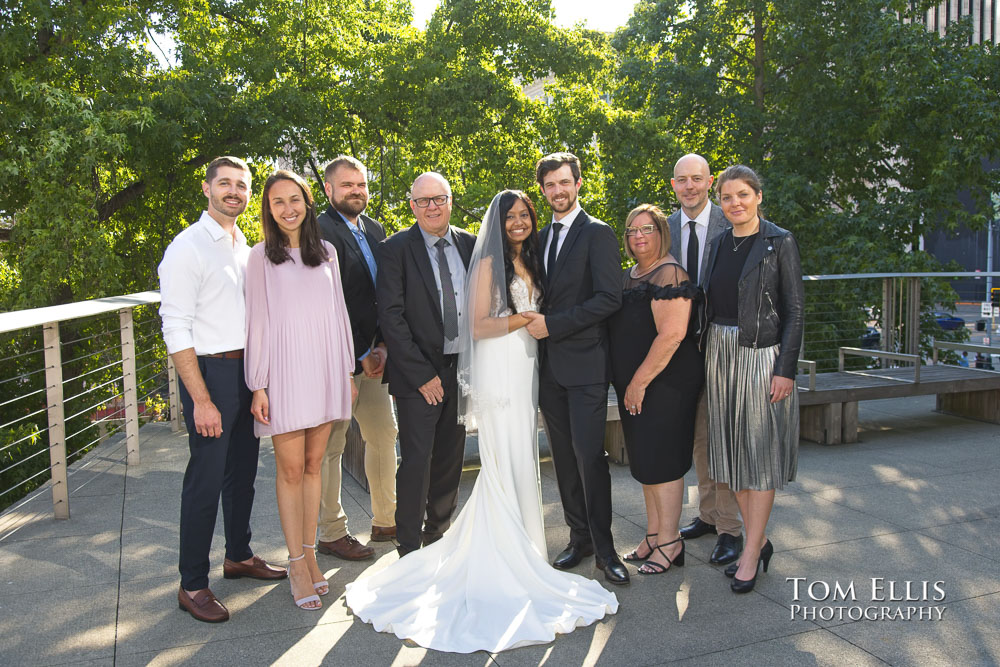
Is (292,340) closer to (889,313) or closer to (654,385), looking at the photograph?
(654,385)

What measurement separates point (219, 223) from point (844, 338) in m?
11.4

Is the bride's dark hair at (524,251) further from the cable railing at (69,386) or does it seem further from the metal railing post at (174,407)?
the metal railing post at (174,407)

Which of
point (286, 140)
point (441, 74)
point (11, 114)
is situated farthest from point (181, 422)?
point (441, 74)

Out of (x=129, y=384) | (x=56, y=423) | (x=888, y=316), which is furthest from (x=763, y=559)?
(x=888, y=316)

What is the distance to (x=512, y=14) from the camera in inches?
547

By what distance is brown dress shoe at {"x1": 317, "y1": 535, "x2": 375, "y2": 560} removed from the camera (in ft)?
13.8

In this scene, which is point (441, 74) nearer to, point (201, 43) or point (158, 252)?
point (201, 43)

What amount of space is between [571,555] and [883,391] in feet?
14.0

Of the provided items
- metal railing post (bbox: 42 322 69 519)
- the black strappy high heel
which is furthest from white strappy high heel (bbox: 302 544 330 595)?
metal railing post (bbox: 42 322 69 519)

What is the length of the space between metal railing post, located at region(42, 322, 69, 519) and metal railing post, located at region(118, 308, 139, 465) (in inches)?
46.4

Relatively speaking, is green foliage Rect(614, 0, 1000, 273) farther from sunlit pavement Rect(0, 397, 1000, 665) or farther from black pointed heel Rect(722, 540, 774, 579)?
black pointed heel Rect(722, 540, 774, 579)

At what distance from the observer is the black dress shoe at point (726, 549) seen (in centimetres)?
407

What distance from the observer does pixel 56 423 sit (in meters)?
4.66

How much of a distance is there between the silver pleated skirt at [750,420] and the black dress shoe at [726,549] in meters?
0.50
